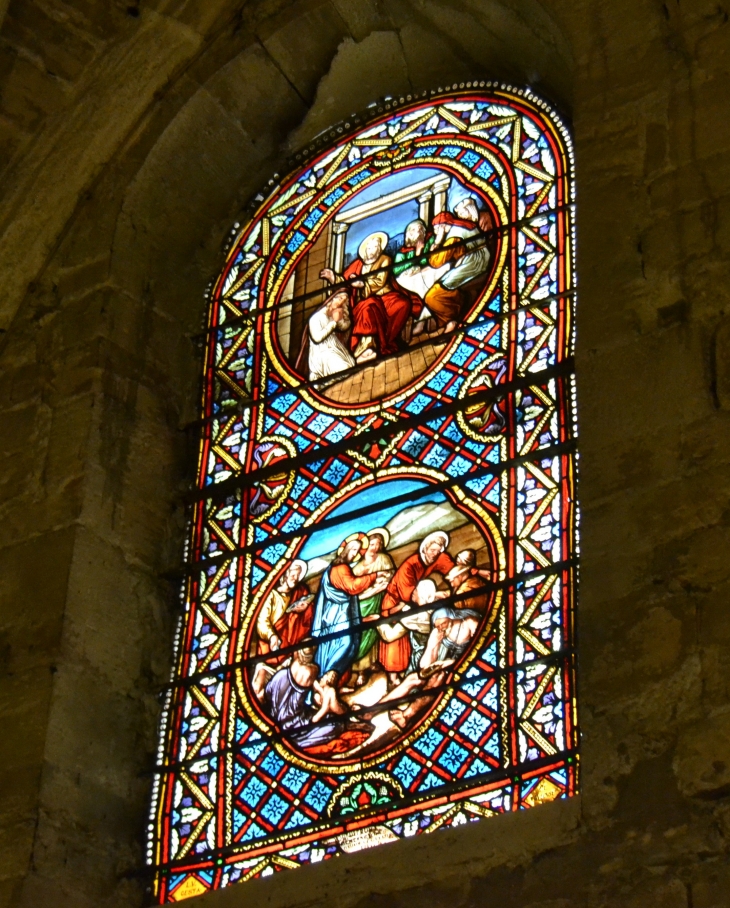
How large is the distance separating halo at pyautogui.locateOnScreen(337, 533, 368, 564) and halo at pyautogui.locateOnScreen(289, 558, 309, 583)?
14cm

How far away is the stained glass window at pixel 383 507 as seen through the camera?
6.67m

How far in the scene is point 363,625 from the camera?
7.09 meters

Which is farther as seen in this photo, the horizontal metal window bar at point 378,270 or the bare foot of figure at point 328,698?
the horizontal metal window bar at point 378,270

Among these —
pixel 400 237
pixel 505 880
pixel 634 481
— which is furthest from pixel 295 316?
pixel 505 880

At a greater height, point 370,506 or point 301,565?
point 370,506

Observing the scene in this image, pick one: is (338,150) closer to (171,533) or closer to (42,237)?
(42,237)

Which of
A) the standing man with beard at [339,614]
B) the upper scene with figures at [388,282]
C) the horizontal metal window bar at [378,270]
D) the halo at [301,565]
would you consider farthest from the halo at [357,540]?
the horizontal metal window bar at [378,270]

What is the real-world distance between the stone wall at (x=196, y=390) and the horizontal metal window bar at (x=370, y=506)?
8.1 inches

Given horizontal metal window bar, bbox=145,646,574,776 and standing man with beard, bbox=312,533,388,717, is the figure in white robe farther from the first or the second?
horizontal metal window bar, bbox=145,646,574,776

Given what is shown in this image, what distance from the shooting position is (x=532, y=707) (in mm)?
6516

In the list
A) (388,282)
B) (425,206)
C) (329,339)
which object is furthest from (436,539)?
(425,206)

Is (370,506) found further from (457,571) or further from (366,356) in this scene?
(366,356)

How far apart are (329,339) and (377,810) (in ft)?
7.28

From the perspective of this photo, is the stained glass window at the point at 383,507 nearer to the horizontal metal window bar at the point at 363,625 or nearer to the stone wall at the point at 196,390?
the horizontal metal window bar at the point at 363,625
